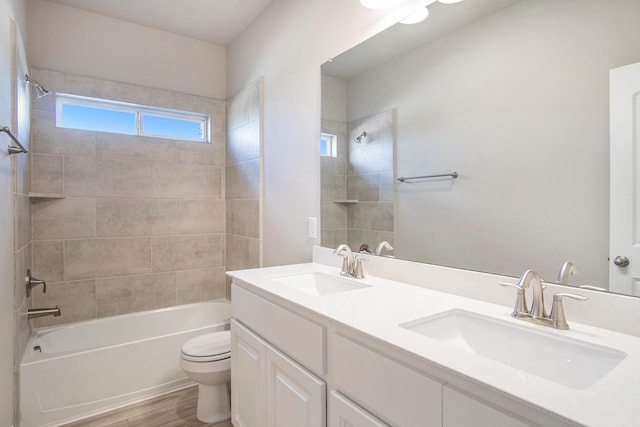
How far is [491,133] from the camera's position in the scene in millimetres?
1220

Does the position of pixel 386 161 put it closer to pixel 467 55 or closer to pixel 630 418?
pixel 467 55

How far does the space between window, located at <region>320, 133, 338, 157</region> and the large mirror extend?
0.13 m

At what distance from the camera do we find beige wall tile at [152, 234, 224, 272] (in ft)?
9.55

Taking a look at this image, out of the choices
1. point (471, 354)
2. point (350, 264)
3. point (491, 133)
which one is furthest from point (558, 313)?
point (350, 264)

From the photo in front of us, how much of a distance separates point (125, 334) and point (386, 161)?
2482 mm

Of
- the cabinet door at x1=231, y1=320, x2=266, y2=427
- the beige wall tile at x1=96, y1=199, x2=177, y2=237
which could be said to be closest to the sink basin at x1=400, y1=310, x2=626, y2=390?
the cabinet door at x1=231, y1=320, x2=266, y2=427

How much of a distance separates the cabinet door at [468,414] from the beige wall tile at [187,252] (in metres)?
2.75

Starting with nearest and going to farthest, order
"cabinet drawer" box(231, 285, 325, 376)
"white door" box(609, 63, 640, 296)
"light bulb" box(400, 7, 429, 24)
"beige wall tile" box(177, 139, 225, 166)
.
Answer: "white door" box(609, 63, 640, 296)
"cabinet drawer" box(231, 285, 325, 376)
"light bulb" box(400, 7, 429, 24)
"beige wall tile" box(177, 139, 225, 166)

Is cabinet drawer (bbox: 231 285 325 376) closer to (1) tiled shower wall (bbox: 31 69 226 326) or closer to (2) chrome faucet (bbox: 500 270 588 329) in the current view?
(2) chrome faucet (bbox: 500 270 588 329)

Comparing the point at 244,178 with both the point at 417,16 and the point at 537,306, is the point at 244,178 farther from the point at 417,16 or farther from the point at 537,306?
the point at 537,306

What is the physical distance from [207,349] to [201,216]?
1.42 m

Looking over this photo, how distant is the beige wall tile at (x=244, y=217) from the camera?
8.73 feet

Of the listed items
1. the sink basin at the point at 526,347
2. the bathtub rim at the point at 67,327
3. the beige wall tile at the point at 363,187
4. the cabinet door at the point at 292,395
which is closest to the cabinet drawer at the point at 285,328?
the cabinet door at the point at 292,395

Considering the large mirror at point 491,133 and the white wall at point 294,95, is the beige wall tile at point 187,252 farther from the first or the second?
the large mirror at point 491,133
